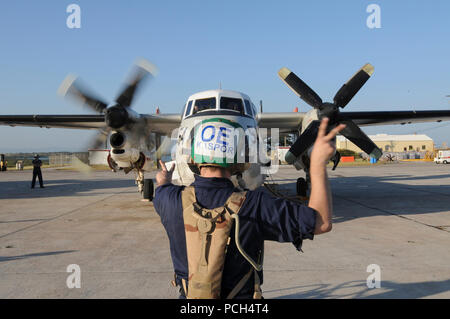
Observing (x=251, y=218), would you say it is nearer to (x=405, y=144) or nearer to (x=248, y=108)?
(x=248, y=108)

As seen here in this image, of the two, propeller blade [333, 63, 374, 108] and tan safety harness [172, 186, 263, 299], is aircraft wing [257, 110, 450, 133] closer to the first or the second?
propeller blade [333, 63, 374, 108]

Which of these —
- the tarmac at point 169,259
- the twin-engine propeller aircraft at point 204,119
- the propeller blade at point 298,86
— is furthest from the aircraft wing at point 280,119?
the tarmac at point 169,259

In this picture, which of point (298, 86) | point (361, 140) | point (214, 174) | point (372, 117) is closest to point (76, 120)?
point (298, 86)

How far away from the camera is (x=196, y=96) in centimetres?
872

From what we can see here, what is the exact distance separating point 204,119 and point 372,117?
291 inches

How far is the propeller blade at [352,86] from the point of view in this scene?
922 centimetres

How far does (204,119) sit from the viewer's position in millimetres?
6855

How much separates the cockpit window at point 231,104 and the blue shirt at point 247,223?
611 centimetres

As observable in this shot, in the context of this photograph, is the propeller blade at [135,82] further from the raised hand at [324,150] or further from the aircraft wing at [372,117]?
the raised hand at [324,150]

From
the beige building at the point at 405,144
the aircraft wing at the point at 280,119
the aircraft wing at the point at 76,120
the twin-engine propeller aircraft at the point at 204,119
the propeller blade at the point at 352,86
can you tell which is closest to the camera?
the twin-engine propeller aircraft at the point at 204,119

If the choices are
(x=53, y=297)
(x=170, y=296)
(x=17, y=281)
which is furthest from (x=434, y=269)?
(x=17, y=281)

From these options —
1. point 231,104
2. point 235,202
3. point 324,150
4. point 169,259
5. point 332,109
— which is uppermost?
point 231,104

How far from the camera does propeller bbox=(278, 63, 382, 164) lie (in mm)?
8359

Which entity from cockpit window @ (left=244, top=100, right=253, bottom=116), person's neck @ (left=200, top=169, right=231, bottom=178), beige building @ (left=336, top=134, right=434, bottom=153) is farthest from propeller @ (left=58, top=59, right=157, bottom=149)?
beige building @ (left=336, top=134, right=434, bottom=153)
